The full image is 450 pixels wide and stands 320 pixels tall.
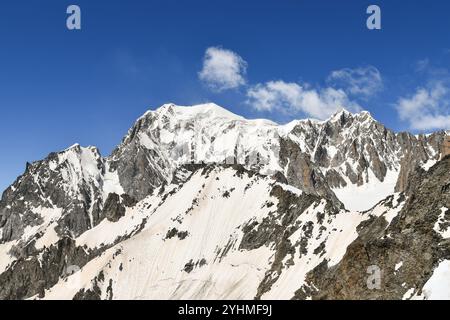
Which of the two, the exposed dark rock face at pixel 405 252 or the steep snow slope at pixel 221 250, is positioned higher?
the steep snow slope at pixel 221 250

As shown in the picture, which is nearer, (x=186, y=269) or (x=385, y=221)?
(x=385, y=221)

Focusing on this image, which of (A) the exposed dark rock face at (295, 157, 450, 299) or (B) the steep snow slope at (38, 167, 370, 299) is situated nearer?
(A) the exposed dark rock face at (295, 157, 450, 299)

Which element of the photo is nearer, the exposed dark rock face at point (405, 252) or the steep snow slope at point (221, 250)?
the exposed dark rock face at point (405, 252)

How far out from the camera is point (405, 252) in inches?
2474

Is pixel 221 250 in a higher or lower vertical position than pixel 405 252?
higher

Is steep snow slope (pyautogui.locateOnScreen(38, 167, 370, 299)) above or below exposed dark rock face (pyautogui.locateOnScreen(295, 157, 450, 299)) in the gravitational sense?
above

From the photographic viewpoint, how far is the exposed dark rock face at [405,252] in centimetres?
5853

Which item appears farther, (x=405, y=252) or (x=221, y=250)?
(x=221, y=250)

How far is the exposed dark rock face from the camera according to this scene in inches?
2304
